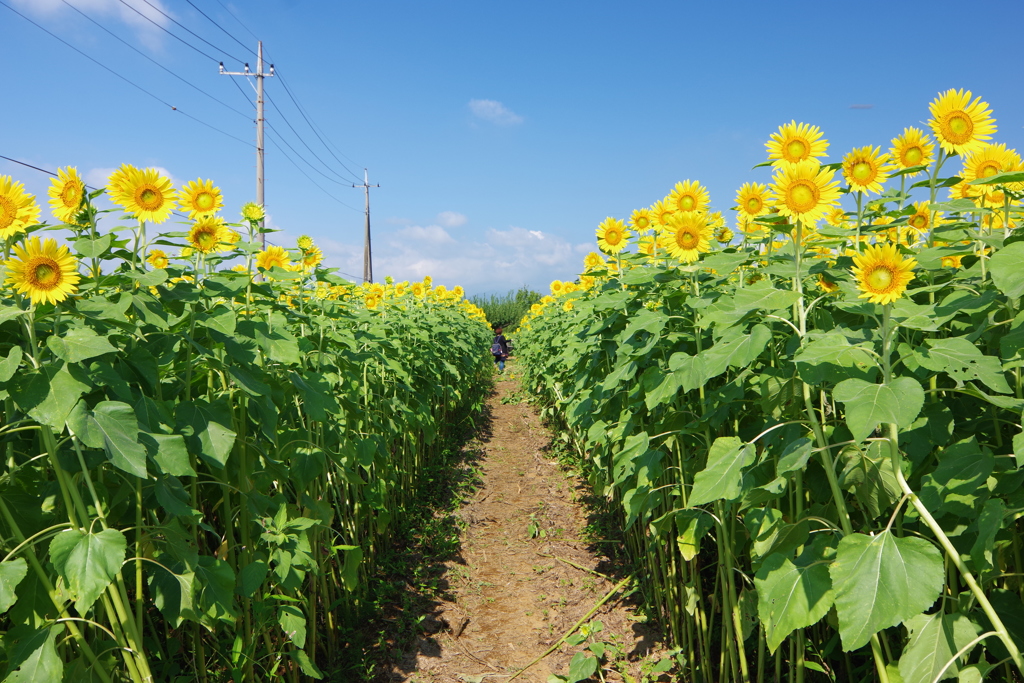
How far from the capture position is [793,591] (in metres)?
1.67

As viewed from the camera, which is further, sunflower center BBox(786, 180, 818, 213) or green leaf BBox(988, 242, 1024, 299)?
sunflower center BBox(786, 180, 818, 213)

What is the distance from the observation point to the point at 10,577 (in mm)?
1589

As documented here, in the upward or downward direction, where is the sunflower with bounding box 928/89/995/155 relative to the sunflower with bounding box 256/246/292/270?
upward

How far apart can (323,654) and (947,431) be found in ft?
10.3

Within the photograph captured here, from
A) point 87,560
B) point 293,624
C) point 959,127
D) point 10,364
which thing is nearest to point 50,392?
point 10,364

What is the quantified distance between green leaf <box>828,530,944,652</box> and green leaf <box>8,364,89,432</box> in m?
1.88

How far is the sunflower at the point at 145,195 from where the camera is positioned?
2.20 meters

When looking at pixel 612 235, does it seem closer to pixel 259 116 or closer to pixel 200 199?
pixel 200 199

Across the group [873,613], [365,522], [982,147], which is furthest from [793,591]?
[365,522]

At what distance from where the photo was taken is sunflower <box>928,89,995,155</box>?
2059mm

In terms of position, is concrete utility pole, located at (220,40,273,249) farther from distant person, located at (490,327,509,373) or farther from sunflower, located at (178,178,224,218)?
sunflower, located at (178,178,224,218)

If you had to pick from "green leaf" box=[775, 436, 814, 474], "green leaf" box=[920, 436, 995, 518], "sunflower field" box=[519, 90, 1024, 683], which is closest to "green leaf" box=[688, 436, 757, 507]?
"sunflower field" box=[519, 90, 1024, 683]

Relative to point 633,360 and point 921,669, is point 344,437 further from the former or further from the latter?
point 921,669

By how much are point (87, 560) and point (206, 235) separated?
1.24 metres
